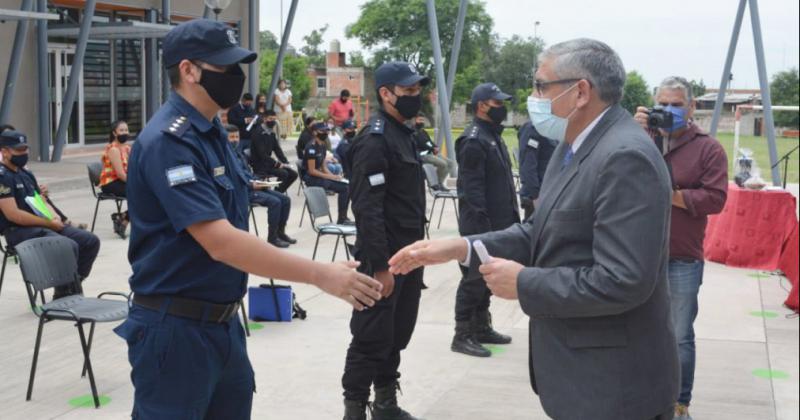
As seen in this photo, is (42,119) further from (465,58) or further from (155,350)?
(465,58)

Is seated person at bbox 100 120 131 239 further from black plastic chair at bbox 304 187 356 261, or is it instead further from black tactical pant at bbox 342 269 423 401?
black tactical pant at bbox 342 269 423 401

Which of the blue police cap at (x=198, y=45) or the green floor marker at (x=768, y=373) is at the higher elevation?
the blue police cap at (x=198, y=45)

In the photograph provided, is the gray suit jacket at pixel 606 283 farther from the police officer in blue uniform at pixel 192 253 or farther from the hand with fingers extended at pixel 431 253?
the police officer in blue uniform at pixel 192 253

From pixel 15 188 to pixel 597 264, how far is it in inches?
264

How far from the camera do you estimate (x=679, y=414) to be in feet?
17.6

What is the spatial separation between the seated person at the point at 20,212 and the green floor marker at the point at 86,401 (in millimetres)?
2501

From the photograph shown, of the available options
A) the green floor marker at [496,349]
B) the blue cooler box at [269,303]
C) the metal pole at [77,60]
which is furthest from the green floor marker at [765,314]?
the metal pole at [77,60]

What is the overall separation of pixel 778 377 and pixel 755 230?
169 inches

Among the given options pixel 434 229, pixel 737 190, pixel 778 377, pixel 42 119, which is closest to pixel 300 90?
pixel 42 119

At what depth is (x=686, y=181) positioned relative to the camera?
5.01 meters

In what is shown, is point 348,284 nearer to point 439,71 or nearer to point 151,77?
point 439,71

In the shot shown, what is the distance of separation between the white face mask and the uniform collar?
1075 mm

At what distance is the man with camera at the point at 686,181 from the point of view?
4.91 m

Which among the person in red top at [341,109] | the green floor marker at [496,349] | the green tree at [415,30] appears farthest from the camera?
the green tree at [415,30]
